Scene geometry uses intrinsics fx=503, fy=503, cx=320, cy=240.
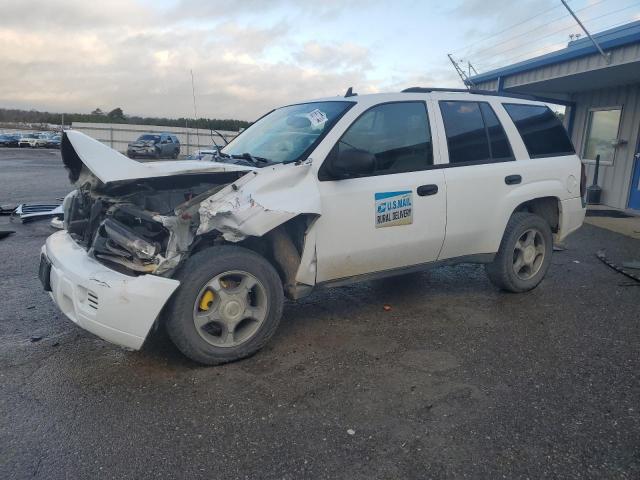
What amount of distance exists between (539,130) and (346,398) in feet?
11.8

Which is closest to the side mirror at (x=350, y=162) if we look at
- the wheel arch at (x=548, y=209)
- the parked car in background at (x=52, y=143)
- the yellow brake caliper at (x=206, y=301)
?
the yellow brake caliper at (x=206, y=301)

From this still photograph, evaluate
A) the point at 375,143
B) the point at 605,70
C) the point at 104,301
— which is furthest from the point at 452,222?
the point at 605,70

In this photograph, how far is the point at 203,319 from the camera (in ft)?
10.9

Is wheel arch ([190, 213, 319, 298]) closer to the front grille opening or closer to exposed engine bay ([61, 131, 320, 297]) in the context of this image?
exposed engine bay ([61, 131, 320, 297])

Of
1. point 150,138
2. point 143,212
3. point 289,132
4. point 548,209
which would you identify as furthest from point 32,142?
point 548,209

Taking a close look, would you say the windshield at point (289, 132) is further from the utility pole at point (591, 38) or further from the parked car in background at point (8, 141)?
the parked car in background at point (8, 141)

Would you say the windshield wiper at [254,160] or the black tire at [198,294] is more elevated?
the windshield wiper at [254,160]

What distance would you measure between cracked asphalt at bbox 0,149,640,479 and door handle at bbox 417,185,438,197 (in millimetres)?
1114

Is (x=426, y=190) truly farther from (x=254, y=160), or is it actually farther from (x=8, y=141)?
(x=8, y=141)

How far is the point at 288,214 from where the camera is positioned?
3.39m

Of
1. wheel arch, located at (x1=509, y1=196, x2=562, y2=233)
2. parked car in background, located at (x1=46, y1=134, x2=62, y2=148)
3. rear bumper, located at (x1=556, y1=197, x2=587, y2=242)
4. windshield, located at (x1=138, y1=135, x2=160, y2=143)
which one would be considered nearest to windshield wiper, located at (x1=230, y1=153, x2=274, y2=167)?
wheel arch, located at (x1=509, y1=196, x2=562, y2=233)

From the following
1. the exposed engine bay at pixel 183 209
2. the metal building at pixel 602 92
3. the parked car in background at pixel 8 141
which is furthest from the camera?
the parked car in background at pixel 8 141

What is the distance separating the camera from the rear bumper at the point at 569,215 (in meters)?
5.21

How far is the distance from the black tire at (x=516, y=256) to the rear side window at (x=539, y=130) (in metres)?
0.67
